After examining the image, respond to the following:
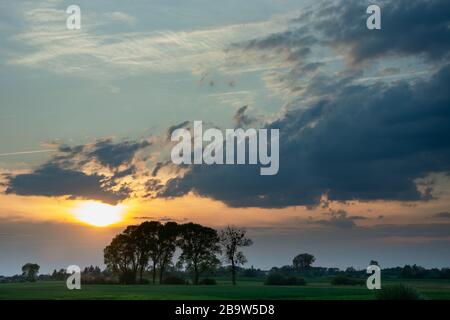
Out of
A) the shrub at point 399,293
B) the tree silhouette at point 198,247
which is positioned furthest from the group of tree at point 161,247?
the shrub at point 399,293

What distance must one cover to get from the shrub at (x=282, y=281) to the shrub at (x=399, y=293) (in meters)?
66.8

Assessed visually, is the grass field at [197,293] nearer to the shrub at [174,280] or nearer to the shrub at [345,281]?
the shrub at [345,281]

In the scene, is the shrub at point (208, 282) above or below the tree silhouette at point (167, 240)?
below

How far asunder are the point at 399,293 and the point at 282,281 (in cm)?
7157

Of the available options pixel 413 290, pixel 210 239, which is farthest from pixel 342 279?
pixel 413 290

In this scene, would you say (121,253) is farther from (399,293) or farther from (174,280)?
(399,293)

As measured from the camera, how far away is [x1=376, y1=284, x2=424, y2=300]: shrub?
56.4 meters

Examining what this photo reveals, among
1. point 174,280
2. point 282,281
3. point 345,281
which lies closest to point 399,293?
point 345,281

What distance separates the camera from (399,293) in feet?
187

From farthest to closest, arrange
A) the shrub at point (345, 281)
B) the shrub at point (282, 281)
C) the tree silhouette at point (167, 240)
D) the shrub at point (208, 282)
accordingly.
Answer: the tree silhouette at point (167, 240), the shrub at point (208, 282), the shrub at point (282, 281), the shrub at point (345, 281)

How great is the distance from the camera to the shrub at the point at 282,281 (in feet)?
411
